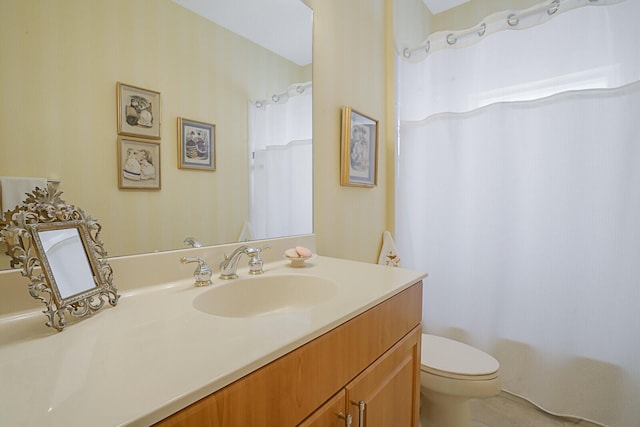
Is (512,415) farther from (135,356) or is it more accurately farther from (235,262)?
(135,356)

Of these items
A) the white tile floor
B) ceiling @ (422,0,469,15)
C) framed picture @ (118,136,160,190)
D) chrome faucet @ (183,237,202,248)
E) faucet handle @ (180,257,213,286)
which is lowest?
the white tile floor

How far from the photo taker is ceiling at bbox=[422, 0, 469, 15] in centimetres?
186

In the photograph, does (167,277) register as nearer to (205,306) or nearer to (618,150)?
(205,306)

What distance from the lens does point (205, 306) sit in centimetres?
76

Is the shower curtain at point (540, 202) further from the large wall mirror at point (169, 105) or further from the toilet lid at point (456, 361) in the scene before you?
the large wall mirror at point (169, 105)

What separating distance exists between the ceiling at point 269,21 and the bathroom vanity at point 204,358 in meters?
0.78

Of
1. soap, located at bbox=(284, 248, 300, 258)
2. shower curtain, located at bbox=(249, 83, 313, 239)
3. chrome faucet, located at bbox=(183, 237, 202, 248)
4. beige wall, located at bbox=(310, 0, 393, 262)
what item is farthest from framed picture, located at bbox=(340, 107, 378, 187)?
chrome faucet, located at bbox=(183, 237, 202, 248)

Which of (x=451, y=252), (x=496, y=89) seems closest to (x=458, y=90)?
(x=496, y=89)

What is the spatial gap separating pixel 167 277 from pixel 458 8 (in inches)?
90.5

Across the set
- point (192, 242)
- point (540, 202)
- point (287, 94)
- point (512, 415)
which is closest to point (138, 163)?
point (192, 242)

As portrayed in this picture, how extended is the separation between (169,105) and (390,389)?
103 cm

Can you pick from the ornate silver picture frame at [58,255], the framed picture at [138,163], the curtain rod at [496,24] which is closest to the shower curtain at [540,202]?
the curtain rod at [496,24]

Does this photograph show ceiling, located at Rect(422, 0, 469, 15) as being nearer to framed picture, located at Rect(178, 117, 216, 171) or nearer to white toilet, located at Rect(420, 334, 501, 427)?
framed picture, located at Rect(178, 117, 216, 171)

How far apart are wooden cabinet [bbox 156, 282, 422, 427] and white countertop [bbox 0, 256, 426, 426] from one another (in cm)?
3
